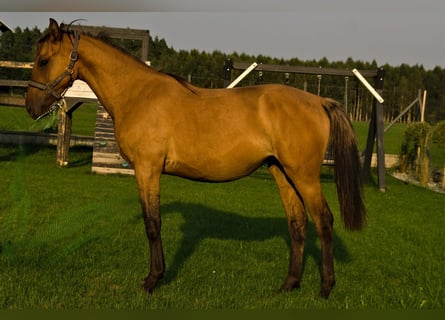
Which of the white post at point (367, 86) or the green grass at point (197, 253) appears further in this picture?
the white post at point (367, 86)

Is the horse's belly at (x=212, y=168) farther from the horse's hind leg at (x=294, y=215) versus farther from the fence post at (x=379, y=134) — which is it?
the fence post at (x=379, y=134)

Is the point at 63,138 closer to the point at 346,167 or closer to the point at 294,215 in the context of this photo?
the point at 294,215

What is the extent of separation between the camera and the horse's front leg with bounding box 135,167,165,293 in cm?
403

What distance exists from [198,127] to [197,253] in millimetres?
2114

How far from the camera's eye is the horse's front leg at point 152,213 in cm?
403

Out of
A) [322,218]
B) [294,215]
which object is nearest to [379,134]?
[294,215]

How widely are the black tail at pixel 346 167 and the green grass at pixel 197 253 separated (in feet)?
2.56

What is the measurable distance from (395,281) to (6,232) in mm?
5175

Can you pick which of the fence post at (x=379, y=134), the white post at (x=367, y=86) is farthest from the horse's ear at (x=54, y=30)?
the fence post at (x=379, y=134)

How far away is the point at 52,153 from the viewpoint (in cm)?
1647

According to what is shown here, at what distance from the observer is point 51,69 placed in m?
4.15

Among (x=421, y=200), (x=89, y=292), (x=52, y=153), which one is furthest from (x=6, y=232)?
(x=52, y=153)

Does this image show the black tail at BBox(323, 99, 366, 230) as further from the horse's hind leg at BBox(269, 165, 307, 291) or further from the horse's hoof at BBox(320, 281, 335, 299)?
the horse's hoof at BBox(320, 281, 335, 299)

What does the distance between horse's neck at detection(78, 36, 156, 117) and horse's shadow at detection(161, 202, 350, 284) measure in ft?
6.39
